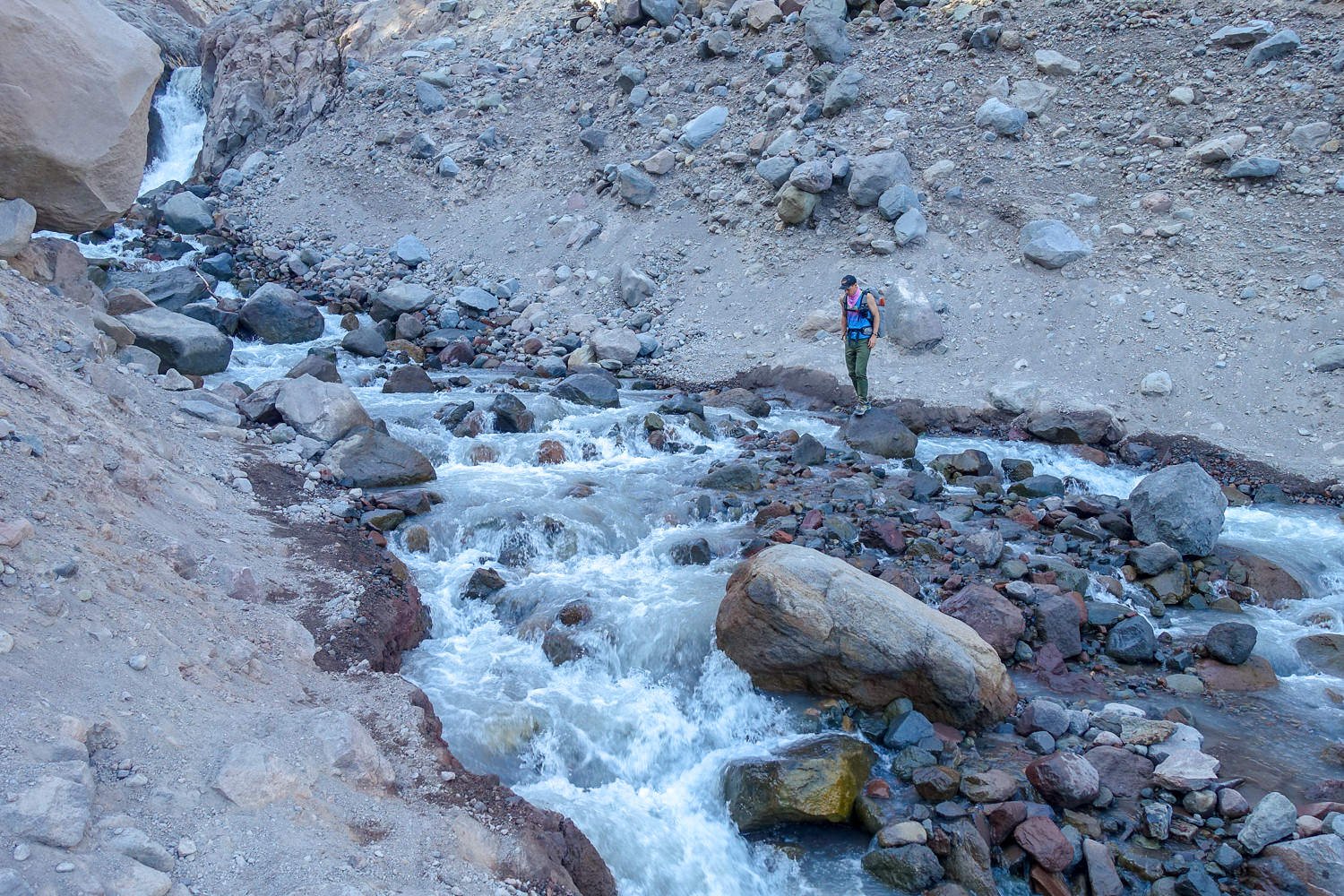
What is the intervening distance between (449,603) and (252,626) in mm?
1962

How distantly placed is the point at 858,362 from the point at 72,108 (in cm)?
860

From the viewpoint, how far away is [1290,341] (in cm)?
1109

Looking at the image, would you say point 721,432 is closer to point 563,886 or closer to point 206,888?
point 563,886

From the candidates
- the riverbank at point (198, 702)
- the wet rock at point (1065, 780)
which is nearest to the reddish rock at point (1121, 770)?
the wet rock at point (1065, 780)

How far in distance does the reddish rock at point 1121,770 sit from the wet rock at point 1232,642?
1714mm

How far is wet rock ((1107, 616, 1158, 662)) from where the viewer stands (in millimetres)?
6641

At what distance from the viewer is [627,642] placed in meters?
6.32

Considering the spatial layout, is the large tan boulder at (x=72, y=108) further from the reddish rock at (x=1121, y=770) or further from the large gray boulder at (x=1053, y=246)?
the large gray boulder at (x=1053, y=246)

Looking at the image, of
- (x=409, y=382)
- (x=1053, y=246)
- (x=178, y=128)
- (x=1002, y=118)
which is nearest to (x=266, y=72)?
(x=178, y=128)

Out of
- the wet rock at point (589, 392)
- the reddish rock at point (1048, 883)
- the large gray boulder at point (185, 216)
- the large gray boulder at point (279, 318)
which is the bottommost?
the large gray boulder at point (185, 216)

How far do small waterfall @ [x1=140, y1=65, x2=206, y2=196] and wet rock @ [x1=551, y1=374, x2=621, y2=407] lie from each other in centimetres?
1539

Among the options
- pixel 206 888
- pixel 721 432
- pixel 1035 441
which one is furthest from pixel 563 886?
pixel 1035 441

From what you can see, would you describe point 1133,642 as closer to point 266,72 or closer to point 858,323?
point 858,323

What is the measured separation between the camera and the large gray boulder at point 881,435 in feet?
34.6
